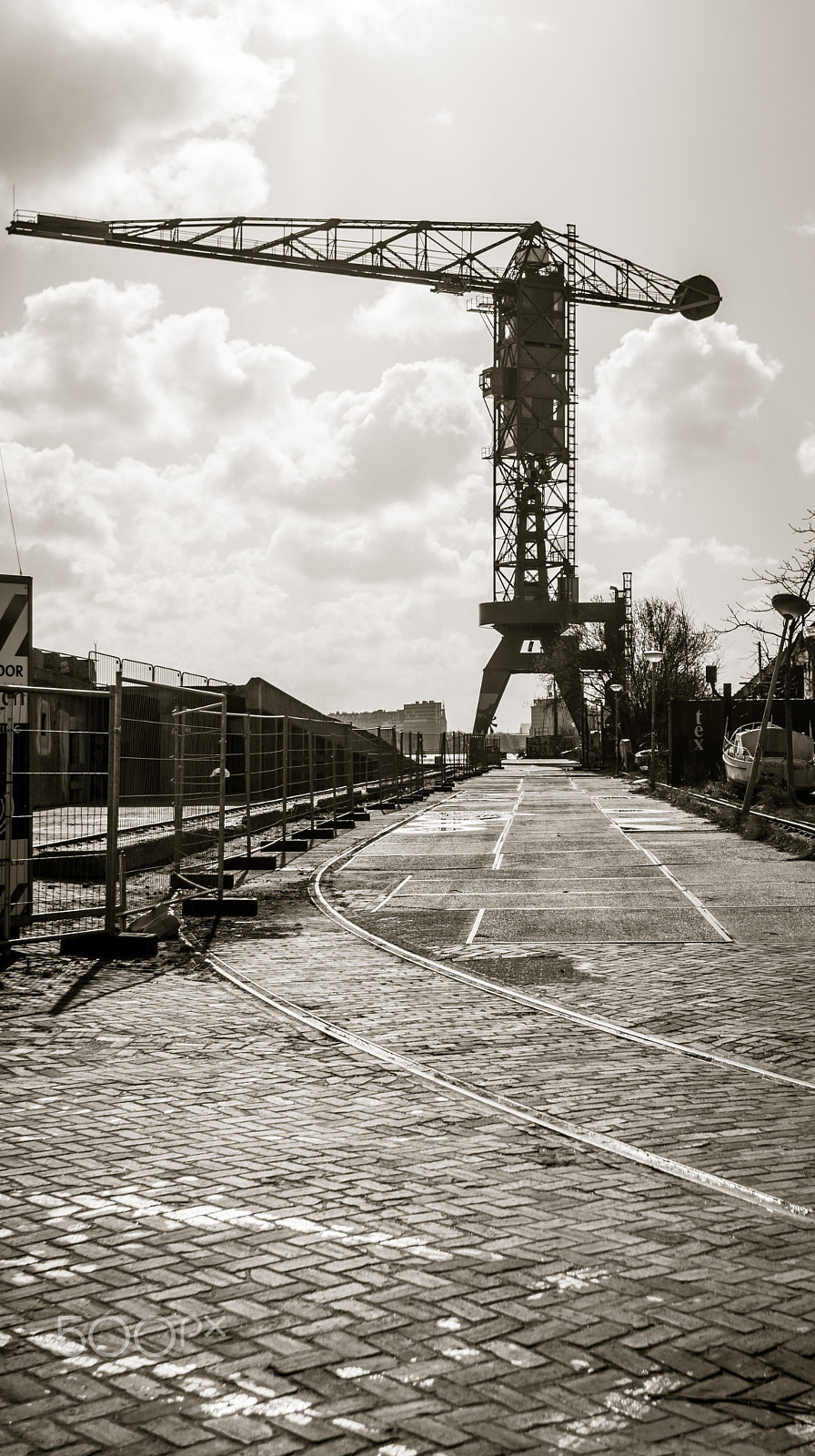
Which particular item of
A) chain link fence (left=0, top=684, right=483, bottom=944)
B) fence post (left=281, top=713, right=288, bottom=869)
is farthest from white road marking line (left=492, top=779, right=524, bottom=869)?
fence post (left=281, top=713, right=288, bottom=869)

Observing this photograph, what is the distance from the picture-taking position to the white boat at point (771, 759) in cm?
3572

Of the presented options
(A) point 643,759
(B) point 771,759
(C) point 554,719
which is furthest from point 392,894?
(C) point 554,719

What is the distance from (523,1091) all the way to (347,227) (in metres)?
84.8

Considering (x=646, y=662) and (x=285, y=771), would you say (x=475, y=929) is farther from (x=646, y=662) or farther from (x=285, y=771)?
(x=646, y=662)

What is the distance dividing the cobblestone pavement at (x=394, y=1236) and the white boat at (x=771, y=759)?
27.6 m

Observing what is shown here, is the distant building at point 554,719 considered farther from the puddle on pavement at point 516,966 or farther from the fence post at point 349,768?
the puddle on pavement at point 516,966

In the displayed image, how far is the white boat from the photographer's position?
3572cm

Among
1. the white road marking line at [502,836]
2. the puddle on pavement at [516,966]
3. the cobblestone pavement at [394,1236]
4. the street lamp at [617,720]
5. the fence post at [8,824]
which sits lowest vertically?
the puddle on pavement at [516,966]

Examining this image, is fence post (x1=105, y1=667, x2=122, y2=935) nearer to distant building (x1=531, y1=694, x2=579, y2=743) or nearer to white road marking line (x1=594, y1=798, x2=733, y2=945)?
A: white road marking line (x1=594, y1=798, x2=733, y2=945)

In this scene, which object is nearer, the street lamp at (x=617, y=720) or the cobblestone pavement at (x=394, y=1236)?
the cobblestone pavement at (x=394, y=1236)

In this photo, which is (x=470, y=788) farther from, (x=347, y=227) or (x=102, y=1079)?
(x=347, y=227)

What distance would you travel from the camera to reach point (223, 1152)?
5.40m

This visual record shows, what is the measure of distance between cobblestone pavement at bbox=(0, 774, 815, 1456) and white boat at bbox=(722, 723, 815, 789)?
1085 inches

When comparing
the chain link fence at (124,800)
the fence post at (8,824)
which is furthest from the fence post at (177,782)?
the fence post at (8,824)
